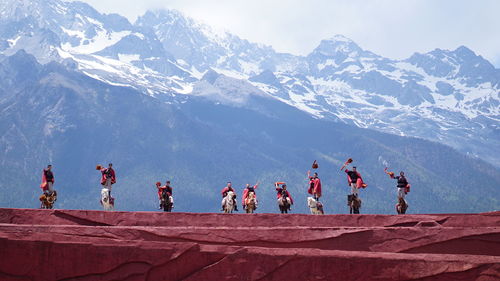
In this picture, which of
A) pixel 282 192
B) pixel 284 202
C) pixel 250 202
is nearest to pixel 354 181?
pixel 284 202

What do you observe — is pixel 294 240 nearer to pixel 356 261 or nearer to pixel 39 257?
pixel 356 261

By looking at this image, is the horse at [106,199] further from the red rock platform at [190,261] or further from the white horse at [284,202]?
the red rock platform at [190,261]

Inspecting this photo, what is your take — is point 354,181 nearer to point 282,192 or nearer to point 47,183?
point 282,192

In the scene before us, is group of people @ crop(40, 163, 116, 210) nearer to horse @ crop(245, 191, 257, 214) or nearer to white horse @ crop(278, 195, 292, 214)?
horse @ crop(245, 191, 257, 214)

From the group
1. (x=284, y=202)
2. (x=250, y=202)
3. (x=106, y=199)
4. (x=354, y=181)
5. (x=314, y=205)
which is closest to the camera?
(x=354, y=181)

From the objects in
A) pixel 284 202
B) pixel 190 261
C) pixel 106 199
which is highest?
pixel 106 199

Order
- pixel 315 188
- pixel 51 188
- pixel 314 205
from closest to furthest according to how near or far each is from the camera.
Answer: pixel 51 188
pixel 314 205
pixel 315 188

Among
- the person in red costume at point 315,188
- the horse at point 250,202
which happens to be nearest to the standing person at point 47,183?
the horse at point 250,202

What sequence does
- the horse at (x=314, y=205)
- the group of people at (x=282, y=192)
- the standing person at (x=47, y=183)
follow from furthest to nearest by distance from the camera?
the horse at (x=314, y=205) → the standing person at (x=47, y=183) → the group of people at (x=282, y=192)

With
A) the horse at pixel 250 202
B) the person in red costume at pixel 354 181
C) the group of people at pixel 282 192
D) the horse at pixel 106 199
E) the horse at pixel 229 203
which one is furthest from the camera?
the horse at pixel 250 202

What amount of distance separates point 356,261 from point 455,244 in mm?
2847

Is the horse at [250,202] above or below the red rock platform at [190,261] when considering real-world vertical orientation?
above

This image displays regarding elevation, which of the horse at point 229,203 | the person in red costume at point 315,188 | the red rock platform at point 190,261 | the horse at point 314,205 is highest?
the person in red costume at point 315,188

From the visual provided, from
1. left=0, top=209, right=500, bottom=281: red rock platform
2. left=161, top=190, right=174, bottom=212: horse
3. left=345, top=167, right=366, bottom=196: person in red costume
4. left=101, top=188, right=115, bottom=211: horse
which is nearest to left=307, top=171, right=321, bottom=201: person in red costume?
left=345, top=167, right=366, bottom=196: person in red costume
